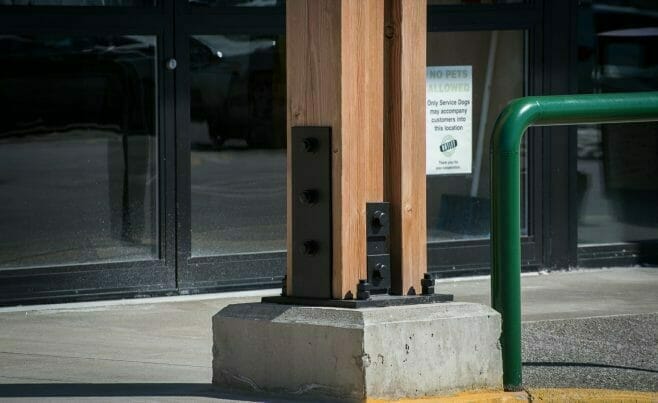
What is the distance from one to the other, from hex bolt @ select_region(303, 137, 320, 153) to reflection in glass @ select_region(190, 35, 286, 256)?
11.8 feet

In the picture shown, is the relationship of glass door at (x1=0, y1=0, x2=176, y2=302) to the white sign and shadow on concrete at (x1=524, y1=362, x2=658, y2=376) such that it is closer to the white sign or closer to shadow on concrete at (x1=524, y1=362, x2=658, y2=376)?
the white sign

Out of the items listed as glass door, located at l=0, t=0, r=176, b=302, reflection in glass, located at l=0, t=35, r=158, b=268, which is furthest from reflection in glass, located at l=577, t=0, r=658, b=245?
reflection in glass, located at l=0, t=35, r=158, b=268

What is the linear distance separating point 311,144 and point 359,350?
3.09 feet

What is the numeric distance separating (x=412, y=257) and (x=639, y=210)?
545 cm

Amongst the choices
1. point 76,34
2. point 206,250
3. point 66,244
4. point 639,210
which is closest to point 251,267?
point 206,250

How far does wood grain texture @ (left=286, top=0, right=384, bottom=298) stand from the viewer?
604 centimetres

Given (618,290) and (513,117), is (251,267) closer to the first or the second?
(618,290)

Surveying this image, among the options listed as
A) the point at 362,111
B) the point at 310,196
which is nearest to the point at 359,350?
the point at 310,196

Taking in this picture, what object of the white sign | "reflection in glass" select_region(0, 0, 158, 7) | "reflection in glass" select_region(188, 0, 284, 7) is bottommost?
the white sign

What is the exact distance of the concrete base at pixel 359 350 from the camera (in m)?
5.85

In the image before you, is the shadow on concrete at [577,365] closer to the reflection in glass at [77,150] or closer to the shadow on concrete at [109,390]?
the shadow on concrete at [109,390]

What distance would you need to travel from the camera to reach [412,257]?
6.34m

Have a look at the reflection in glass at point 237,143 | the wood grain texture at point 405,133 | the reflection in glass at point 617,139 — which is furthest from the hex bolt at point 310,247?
the reflection in glass at point 617,139

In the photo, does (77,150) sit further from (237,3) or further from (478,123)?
(478,123)
